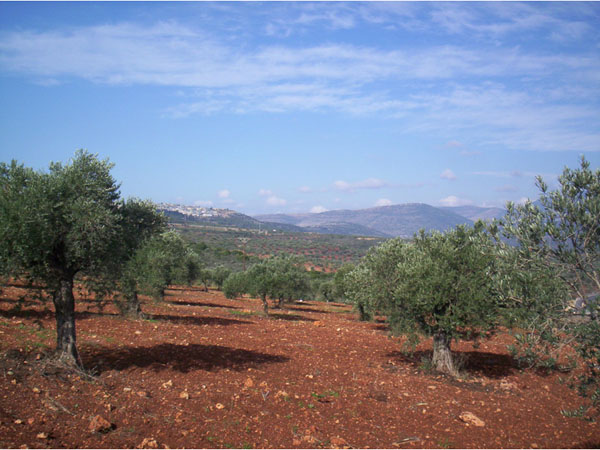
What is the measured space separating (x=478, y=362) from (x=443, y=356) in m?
3.09

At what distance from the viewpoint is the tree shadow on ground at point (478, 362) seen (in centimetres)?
1536

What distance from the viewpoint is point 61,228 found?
32.2 ft

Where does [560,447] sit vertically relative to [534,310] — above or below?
below

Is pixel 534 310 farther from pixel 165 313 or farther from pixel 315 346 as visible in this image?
pixel 165 313

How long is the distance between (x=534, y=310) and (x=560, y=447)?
4.20 metres

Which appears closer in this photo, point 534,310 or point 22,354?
point 534,310

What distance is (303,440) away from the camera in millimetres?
8844

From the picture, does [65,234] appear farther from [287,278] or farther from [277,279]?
[287,278]

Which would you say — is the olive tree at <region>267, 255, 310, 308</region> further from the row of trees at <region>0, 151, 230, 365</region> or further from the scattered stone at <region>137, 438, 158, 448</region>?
the scattered stone at <region>137, 438, 158, 448</region>

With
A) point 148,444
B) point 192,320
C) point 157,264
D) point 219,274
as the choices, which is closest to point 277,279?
point 192,320

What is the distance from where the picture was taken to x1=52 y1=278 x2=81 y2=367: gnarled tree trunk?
10.4 metres

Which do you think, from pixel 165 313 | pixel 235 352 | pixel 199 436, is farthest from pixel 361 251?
pixel 199 436

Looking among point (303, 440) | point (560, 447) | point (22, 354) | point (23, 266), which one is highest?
point (23, 266)

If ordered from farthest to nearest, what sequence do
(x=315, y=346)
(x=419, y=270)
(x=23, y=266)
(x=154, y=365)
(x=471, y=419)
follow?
(x=315, y=346), (x=419, y=270), (x=154, y=365), (x=471, y=419), (x=23, y=266)
